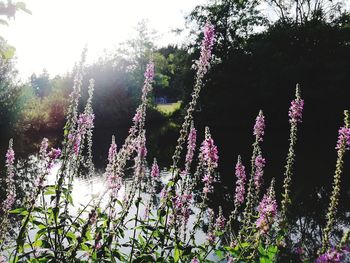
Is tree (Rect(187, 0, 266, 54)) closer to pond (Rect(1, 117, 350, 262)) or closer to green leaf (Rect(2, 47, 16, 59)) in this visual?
pond (Rect(1, 117, 350, 262))

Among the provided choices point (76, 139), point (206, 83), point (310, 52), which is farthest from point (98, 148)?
point (76, 139)

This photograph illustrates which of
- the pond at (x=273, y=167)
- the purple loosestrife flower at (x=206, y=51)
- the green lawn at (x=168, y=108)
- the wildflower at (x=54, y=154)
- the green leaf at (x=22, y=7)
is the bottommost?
the pond at (x=273, y=167)

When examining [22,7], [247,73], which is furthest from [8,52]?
[247,73]

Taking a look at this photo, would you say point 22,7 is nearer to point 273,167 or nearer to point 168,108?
point 273,167

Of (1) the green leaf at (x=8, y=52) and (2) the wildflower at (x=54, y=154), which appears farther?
(2) the wildflower at (x=54, y=154)

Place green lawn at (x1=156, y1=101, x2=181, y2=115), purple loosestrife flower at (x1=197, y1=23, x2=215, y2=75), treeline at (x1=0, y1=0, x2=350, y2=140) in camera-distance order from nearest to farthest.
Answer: purple loosestrife flower at (x1=197, y1=23, x2=215, y2=75)
treeline at (x1=0, y1=0, x2=350, y2=140)
green lawn at (x1=156, y1=101, x2=181, y2=115)

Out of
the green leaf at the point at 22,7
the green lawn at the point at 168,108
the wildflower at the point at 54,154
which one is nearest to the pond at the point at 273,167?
the wildflower at the point at 54,154

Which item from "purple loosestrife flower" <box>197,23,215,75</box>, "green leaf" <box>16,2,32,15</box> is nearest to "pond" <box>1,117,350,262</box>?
"purple loosestrife flower" <box>197,23,215,75</box>

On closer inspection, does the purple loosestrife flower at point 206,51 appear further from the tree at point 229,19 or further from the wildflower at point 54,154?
the tree at point 229,19

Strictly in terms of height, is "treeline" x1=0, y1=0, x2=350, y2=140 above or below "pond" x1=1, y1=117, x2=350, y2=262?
above

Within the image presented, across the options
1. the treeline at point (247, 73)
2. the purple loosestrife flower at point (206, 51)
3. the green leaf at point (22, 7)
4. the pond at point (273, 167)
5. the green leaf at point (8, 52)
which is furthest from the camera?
the treeline at point (247, 73)

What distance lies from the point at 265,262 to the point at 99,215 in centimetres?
189

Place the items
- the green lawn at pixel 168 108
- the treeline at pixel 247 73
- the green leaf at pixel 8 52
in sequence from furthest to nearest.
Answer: the green lawn at pixel 168 108 → the treeline at pixel 247 73 → the green leaf at pixel 8 52

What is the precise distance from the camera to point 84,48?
4.46 m
